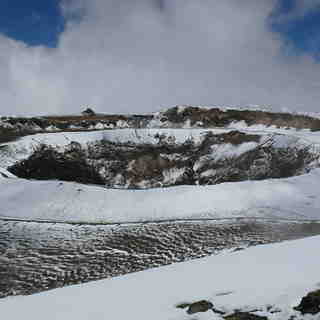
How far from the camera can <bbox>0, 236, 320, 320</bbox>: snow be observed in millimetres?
8711

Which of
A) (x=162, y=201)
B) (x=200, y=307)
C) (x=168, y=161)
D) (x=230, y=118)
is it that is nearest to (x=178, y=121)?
(x=230, y=118)

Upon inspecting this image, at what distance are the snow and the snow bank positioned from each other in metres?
11.0

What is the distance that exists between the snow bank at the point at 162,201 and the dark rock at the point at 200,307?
1483cm

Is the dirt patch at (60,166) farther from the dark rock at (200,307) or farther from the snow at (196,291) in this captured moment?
the dark rock at (200,307)

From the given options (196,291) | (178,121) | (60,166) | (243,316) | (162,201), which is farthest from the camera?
(178,121)

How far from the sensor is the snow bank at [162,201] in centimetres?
2428

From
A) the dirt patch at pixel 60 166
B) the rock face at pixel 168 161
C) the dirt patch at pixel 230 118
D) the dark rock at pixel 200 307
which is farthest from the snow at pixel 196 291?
the dirt patch at pixel 230 118

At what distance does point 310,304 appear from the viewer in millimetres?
7684

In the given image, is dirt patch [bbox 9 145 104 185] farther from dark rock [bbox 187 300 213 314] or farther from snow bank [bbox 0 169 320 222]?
dark rock [bbox 187 300 213 314]

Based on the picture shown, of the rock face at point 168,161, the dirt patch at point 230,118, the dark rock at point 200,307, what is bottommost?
the dark rock at point 200,307

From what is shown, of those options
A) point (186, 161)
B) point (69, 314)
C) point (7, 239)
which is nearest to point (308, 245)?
point (69, 314)

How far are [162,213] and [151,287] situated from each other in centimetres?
1359

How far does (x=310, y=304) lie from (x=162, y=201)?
741 inches

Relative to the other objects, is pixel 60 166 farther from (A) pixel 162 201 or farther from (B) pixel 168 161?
(A) pixel 162 201
